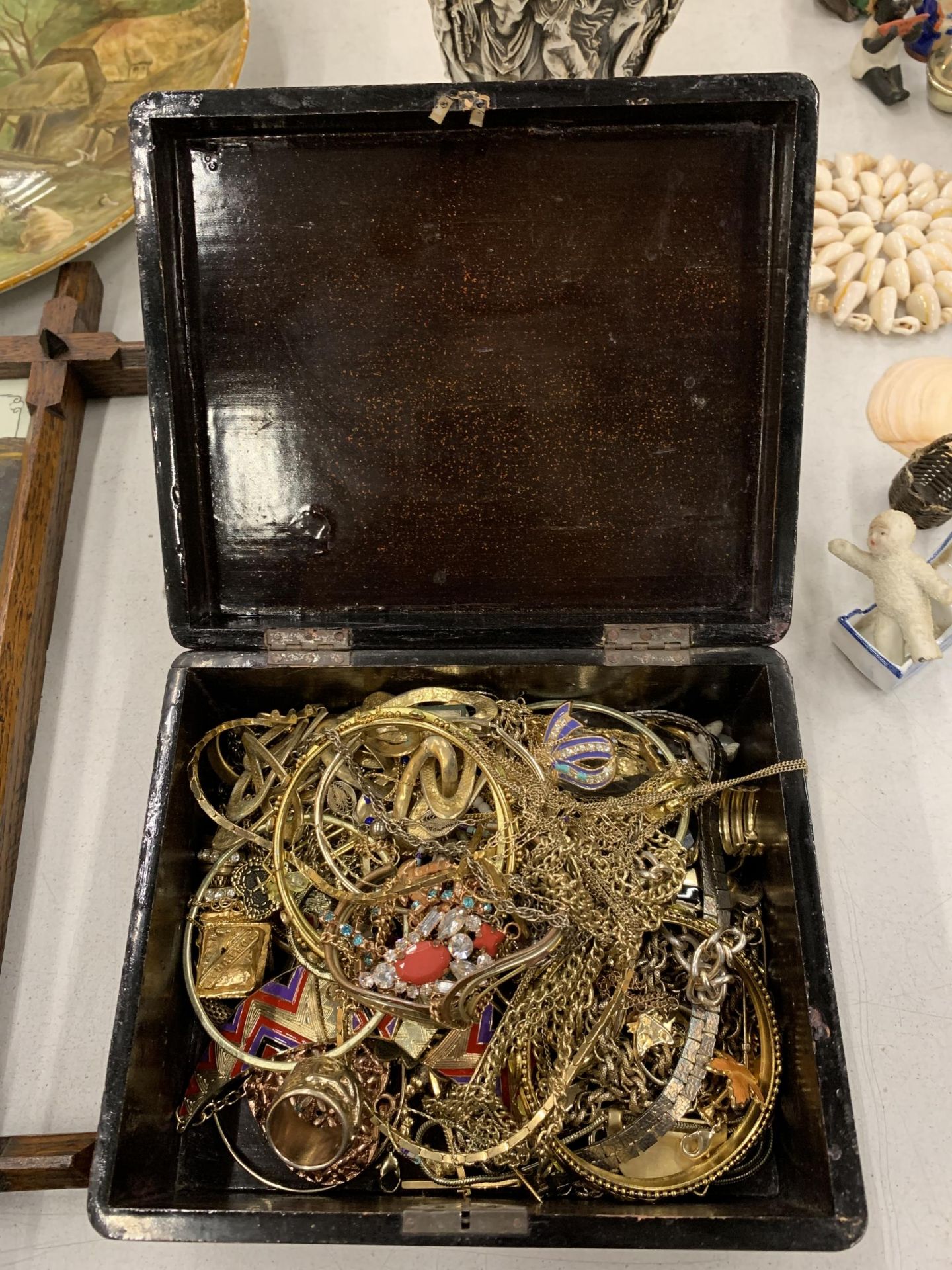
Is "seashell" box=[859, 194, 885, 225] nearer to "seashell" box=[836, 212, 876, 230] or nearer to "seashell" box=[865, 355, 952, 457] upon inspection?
"seashell" box=[836, 212, 876, 230]

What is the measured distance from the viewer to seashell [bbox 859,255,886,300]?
1.72m

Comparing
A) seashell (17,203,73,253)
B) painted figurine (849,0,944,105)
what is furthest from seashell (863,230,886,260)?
seashell (17,203,73,253)

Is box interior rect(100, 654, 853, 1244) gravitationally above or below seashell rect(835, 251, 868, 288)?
below

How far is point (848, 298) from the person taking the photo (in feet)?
5.63

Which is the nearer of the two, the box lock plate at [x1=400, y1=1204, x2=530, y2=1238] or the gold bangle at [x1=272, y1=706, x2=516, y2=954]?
the box lock plate at [x1=400, y1=1204, x2=530, y2=1238]

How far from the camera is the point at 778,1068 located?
3.43 ft

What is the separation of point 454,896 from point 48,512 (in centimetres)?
95

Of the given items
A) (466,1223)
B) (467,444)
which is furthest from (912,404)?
(466,1223)

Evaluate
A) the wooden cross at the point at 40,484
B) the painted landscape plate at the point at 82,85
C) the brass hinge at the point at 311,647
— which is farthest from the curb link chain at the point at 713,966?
the painted landscape plate at the point at 82,85

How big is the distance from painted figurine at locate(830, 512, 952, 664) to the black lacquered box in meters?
0.29

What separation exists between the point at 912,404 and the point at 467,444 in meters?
0.87

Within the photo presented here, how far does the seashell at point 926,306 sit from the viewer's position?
1.71 metres

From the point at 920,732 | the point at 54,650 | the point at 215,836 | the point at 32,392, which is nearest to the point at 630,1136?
the point at 215,836

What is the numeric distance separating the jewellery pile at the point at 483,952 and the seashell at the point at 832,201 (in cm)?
106
